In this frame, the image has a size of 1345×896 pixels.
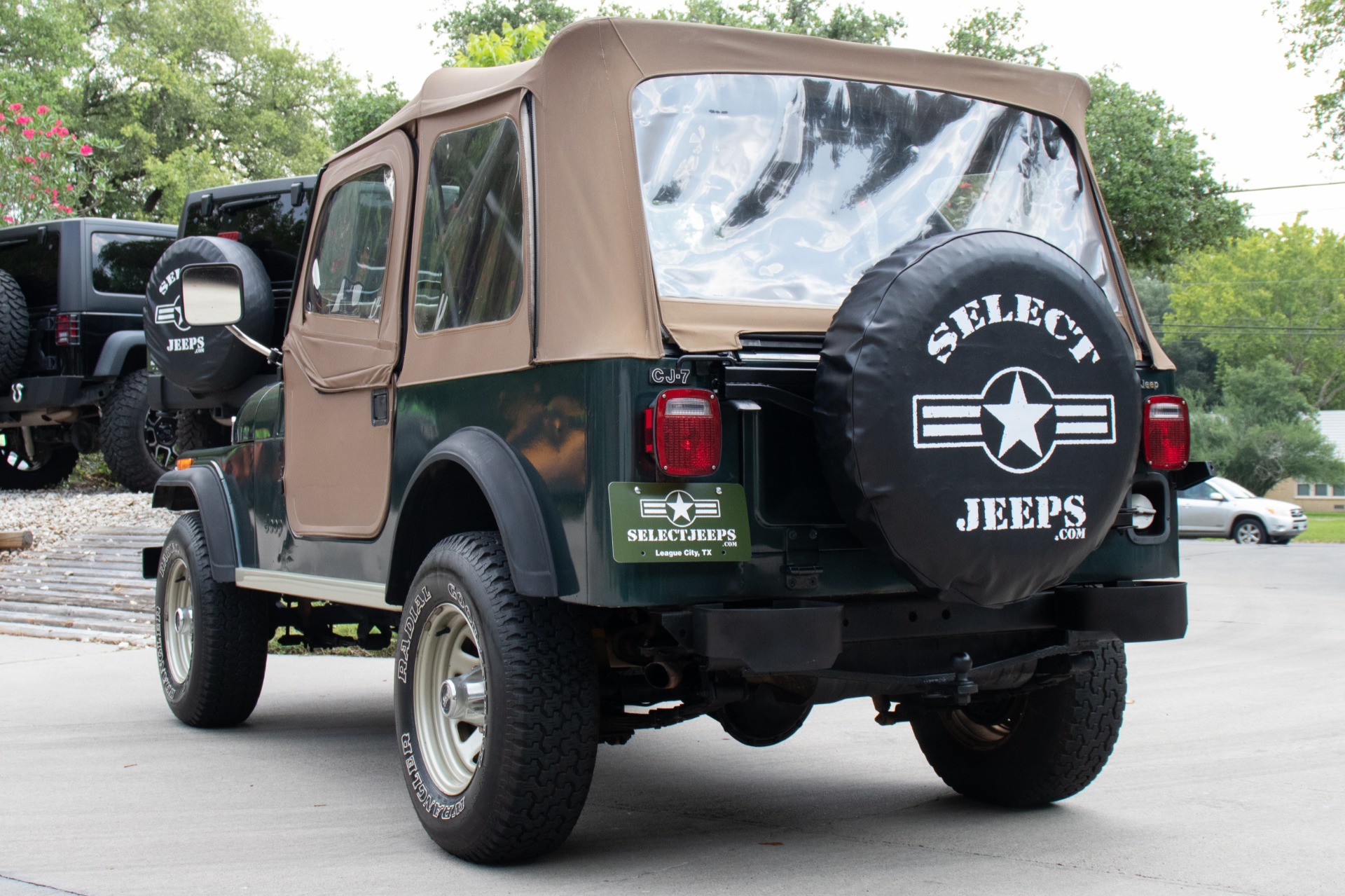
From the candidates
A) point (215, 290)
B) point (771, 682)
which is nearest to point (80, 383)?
point (215, 290)

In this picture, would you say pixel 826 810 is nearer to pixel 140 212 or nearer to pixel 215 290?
pixel 215 290

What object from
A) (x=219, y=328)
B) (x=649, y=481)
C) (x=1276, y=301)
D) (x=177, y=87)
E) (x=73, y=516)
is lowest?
(x=73, y=516)

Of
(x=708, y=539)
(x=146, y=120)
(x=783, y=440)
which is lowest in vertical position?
(x=708, y=539)

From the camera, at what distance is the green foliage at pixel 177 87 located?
109 ft

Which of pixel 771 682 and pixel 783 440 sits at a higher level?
pixel 783 440

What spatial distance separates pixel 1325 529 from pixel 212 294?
37116 mm

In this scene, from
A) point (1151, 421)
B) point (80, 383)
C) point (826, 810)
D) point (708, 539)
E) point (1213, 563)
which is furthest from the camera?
point (1213, 563)

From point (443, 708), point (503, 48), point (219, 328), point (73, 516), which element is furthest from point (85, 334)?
point (443, 708)

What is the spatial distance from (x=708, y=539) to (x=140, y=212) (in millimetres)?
34478

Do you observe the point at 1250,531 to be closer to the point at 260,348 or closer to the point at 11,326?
the point at 11,326

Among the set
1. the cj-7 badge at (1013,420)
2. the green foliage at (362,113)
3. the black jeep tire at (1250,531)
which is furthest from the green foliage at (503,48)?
the black jeep tire at (1250,531)

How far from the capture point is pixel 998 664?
389 cm

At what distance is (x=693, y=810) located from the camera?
484 cm

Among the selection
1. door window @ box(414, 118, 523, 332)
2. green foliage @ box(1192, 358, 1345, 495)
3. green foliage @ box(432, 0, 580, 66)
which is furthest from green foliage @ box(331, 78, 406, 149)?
green foliage @ box(1192, 358, 1345, 495)
